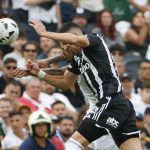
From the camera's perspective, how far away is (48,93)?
635 inches

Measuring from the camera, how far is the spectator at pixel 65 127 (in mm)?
14836

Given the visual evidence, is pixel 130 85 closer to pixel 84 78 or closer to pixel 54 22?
pixel 54 22

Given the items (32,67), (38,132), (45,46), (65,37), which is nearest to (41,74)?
(32,67)

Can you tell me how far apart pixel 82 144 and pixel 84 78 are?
0.83 meters

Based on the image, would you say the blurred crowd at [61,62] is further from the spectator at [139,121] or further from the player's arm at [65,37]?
the player's arm at [65,37]

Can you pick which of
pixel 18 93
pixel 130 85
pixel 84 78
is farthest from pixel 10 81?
pixel 84 78

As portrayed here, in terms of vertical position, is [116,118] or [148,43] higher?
[148,43]

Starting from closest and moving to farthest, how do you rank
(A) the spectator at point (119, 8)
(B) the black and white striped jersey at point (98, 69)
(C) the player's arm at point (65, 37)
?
1. (C) the player's arm at point (65, 37)
2. (B) the black and white striped jersey at point (98, 69)
3. (A) the spectator at point (119, 8)

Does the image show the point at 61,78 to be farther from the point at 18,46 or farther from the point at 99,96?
the point at 18,46

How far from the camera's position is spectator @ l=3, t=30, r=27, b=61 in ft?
54.5

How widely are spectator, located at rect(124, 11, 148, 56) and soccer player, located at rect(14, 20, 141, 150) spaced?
23.0ft

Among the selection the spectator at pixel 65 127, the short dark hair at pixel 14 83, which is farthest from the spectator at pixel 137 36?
the spectator at pixel 65 127

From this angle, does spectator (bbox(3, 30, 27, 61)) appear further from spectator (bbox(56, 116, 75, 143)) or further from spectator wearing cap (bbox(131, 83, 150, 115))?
spectator wearing cap (bbox(131, 83, 150, 115))

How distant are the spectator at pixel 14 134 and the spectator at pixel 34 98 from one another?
86cm
